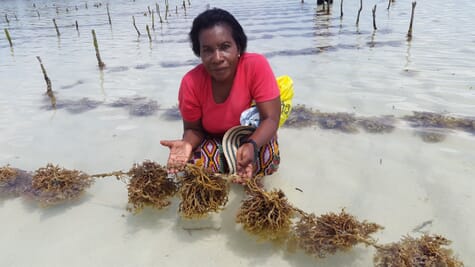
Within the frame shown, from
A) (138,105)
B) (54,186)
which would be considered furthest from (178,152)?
(138,105)

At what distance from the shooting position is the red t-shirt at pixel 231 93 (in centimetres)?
250

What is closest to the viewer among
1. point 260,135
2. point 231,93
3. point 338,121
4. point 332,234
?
point 332,234

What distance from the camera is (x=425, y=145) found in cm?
341

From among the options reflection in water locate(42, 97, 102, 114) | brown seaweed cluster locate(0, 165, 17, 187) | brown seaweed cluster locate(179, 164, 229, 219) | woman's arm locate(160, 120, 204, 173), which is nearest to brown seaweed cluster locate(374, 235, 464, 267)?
brown seaweed cluster locate(179, 164, 229, 219)

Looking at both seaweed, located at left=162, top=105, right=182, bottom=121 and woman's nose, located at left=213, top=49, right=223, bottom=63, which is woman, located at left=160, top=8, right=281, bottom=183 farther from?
seaweed, located at left=162, top=105, right=182, bottom=121

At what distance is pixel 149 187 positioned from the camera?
96.5 inches

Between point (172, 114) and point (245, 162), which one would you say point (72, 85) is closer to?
point (172, 114)

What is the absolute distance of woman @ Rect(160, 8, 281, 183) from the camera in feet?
7.61

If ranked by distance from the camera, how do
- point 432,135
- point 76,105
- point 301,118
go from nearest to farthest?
point 432,135, point 301,118, point 76,105

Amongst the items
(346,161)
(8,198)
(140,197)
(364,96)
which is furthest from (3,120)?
(364,96)

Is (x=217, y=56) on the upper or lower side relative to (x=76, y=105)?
upper

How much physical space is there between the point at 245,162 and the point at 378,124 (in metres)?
2.22

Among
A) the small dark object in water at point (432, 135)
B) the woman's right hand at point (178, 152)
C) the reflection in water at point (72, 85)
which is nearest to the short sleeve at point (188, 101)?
the woman's right hand at point (178, 152)

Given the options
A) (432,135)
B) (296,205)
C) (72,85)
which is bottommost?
(296,205)
